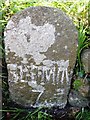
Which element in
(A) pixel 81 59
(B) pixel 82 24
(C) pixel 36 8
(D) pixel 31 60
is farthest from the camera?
(B) pixel 82 24

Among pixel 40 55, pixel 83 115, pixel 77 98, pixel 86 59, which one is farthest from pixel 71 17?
pixel 83 115

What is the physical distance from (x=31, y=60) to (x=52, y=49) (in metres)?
0.17

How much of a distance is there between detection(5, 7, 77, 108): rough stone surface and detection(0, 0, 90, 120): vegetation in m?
0.09

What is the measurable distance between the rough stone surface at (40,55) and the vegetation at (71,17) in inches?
3.4

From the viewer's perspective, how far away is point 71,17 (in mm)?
2314

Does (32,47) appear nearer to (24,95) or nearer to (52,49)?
(52,49)

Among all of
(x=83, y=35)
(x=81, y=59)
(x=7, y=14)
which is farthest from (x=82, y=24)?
(x=7, y=14)

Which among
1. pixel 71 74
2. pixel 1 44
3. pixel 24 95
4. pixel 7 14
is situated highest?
pixel 7 14

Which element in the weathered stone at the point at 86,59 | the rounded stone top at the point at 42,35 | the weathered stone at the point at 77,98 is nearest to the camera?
the rounded stone top at the point at 42,35

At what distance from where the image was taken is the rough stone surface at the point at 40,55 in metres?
1.87

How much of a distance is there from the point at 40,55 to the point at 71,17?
0.52 metres

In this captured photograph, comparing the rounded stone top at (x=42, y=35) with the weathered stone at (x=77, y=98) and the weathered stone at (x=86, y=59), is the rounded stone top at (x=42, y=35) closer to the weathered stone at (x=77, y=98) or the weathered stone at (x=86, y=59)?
the weathered stone at (x=86, y=59)

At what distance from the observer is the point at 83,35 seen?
7.17ft

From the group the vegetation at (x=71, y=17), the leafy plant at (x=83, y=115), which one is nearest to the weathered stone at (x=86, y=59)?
the vegetation at (x=71, y=17)
